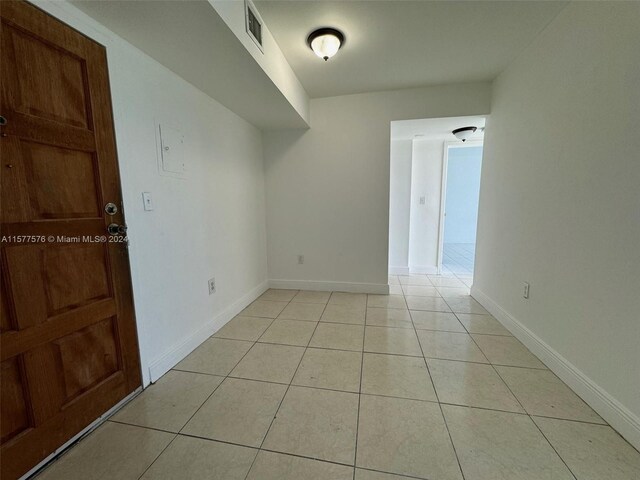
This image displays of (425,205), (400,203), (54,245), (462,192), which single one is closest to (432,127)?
(400,203)

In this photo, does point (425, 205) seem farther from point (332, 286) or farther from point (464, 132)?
point (332, 286)

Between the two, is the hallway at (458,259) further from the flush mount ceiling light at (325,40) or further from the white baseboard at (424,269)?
the flush mount ceiling light at (325,40)

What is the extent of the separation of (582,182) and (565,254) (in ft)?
1.49

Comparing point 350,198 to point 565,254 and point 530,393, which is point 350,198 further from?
point 530,393

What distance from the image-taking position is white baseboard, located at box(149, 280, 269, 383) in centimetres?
166

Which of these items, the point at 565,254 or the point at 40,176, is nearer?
the point at 40,176

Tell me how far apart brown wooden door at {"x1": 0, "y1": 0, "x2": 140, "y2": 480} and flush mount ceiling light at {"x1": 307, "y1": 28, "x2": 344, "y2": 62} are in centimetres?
130

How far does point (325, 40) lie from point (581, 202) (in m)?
1.97

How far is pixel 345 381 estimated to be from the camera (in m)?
1.61

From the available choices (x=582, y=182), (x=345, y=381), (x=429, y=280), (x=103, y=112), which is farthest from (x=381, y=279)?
(x=103, y=112)

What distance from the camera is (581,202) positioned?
4.90 feet

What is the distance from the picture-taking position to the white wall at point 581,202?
4.00ft

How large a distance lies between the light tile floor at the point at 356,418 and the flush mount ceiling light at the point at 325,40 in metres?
2.26

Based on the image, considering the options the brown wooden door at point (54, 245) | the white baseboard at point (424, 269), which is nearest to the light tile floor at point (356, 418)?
the brown wooden door at point (54, 245)
